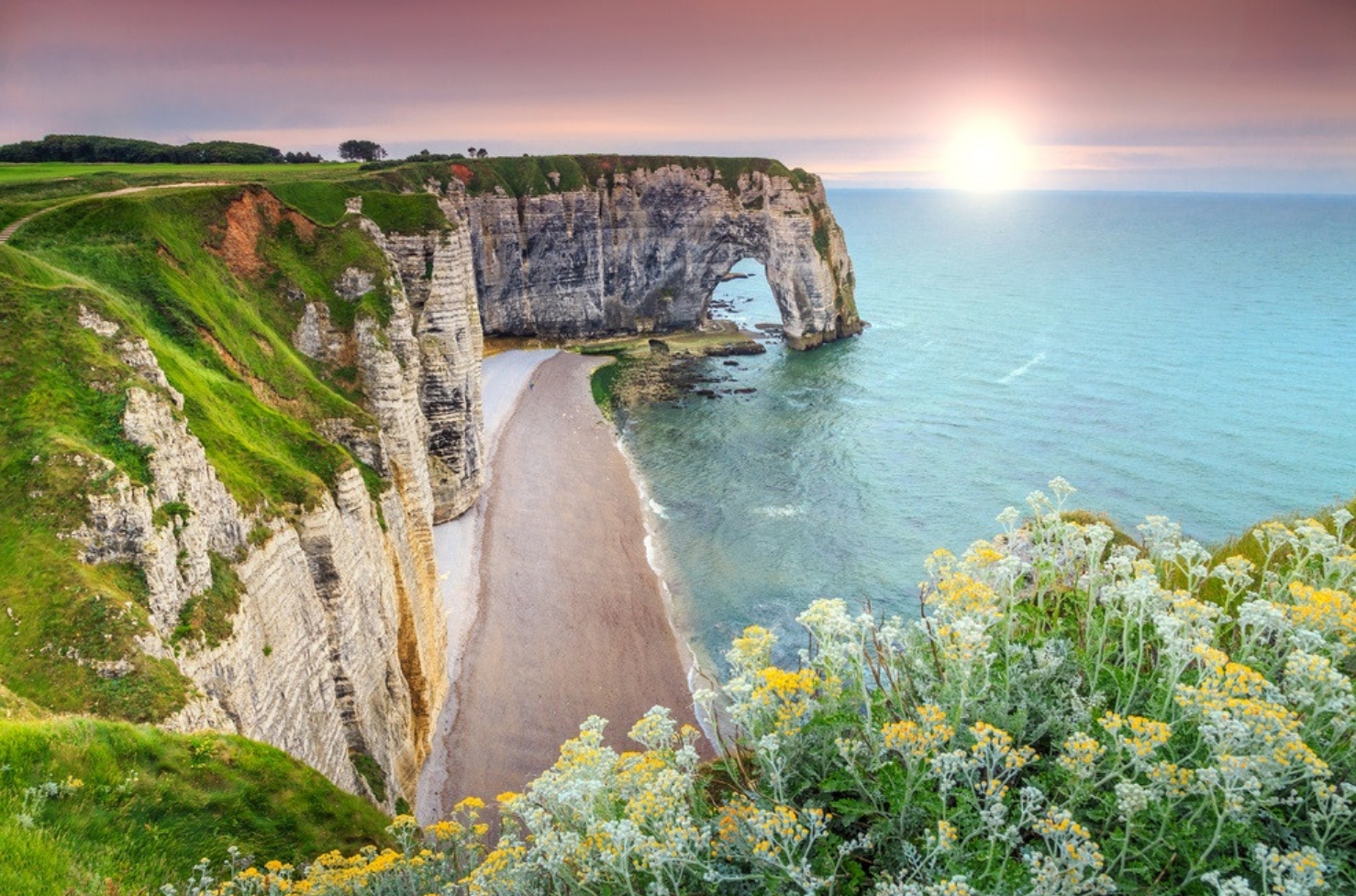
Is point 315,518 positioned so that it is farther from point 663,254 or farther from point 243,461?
point 663,254

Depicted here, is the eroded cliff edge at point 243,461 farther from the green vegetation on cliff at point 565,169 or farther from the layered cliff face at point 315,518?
the green vegetation on cliff at point 565,169

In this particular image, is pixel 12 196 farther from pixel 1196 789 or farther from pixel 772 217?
pixel 772 217

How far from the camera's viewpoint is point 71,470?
14227 mm

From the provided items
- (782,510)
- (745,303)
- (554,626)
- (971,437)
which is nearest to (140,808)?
(554,626)

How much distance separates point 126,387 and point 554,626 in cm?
2196

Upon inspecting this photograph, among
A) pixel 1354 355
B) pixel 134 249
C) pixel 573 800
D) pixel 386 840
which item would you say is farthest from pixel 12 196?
pixel 1354 355

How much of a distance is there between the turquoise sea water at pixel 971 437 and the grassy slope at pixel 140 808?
74.2 ft

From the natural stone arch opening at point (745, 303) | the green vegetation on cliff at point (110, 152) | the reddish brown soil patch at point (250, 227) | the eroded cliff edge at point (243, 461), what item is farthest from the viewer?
the natural stone arch opening at point (745, 303)

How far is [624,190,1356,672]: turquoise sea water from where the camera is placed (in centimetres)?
4050

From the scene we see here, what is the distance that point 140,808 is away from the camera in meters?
10.6

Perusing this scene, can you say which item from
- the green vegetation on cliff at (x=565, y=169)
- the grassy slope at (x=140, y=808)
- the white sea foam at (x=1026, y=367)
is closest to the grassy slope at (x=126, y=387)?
the grassy slope at (x=140, y=808)

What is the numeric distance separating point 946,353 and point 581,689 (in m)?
64.2

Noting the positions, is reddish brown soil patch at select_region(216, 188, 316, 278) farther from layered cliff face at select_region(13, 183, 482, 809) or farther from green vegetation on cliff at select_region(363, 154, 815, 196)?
green vegetation on cliff at select_region(363, 154, 815, 196)

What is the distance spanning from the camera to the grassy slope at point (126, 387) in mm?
12680
